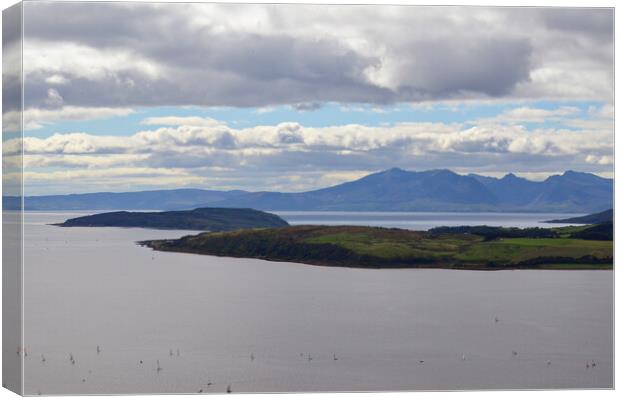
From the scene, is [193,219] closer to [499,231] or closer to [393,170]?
[393,170]

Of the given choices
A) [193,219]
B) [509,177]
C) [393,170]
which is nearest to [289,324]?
[193,219]

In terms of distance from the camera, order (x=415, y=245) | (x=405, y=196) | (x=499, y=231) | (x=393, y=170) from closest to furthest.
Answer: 1. (x=393, y=170)
2. (x=405, y=196)
3. (x=415, y=245)
4. (x=499, y=231)

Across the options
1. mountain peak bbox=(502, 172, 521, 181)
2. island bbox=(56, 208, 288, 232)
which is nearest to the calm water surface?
island bbox=(56, 208, 288, 232)

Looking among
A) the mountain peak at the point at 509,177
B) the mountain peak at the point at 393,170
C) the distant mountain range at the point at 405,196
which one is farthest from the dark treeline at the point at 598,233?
the mountain peak at the point at 393,170

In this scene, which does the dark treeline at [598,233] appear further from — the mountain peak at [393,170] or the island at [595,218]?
the mountain peak at [393,170]

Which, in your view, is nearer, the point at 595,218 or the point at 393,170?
the point at 595,218

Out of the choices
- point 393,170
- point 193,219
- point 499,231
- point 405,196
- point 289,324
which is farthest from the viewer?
point 499,231

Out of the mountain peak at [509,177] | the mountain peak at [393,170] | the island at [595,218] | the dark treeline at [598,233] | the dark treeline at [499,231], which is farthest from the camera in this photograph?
the dark treeline at [499,231]

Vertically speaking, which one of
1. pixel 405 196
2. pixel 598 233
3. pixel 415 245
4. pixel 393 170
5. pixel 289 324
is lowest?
pixel 289 324
